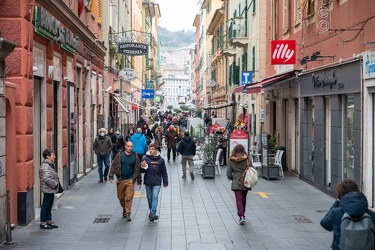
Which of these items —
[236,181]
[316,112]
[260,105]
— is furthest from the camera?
[260,105]

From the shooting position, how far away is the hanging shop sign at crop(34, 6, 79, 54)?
1398 centimetres

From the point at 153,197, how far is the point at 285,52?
32.2 ft

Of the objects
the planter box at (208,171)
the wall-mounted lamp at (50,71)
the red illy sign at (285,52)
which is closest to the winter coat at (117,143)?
the planter box at (208,171)

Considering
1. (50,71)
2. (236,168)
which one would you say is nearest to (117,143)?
(50,71)

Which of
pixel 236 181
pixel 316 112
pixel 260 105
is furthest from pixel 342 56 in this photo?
pixel 260 105

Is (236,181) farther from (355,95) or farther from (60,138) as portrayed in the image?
(60,138)

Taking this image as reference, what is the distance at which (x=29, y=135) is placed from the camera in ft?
42.9

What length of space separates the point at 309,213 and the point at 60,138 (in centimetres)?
714

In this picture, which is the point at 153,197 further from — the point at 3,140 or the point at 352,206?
the point at 352,206

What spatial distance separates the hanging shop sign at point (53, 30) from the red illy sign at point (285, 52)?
6.55 meters

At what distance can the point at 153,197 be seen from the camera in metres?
13.5

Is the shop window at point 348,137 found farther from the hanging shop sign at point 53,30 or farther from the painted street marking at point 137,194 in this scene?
the hanging shop sign at point 53,30

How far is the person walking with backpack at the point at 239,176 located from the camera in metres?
12.9

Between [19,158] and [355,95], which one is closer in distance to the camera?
[19,158]
